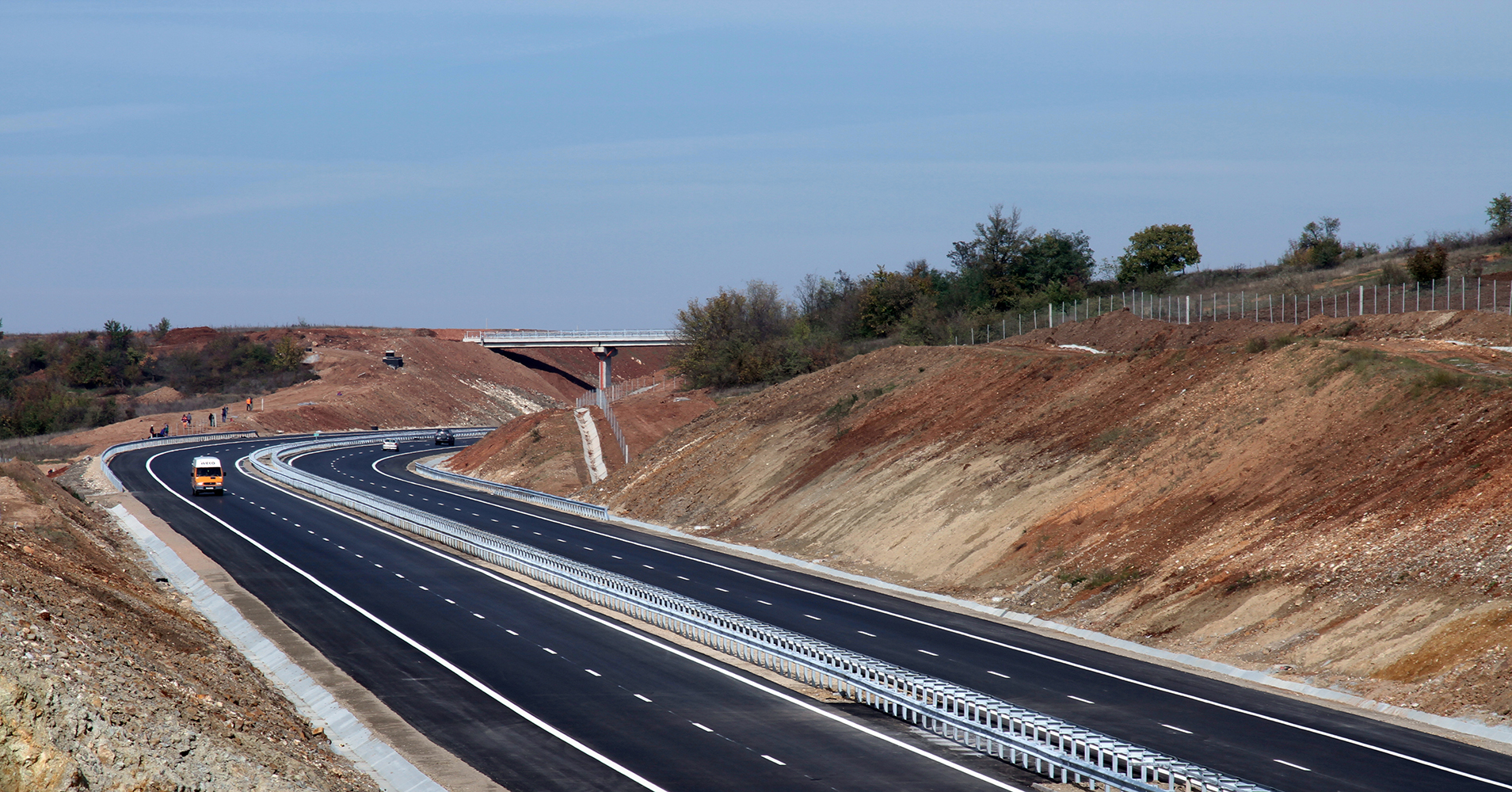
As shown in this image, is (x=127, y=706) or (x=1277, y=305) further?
(x=1277, y=305)

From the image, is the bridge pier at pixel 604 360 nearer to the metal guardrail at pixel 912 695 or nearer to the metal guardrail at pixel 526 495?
the metal guardrail at pixel 526 495

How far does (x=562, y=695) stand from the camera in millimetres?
22484

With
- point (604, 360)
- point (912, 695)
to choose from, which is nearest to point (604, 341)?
point (604, 360)

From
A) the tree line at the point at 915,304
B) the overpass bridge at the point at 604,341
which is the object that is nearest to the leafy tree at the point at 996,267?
the tree line at the point at 915,304

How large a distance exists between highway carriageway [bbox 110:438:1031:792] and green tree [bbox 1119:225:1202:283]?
77250 mm

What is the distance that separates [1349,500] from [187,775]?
2638 centimetres

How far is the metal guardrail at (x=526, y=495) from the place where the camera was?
58.9 m

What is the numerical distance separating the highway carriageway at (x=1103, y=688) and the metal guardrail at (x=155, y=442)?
136 ft

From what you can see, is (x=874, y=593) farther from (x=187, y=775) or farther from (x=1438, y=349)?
(x=187, y=775)

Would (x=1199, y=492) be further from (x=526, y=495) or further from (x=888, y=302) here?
(x=888, y=302)

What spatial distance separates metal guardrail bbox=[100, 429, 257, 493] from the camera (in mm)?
72812

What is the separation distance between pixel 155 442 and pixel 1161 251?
83261 mm

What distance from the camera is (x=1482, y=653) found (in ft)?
71.1

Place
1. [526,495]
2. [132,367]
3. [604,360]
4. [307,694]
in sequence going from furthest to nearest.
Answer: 1. [132,367]
2. [604,360]
3. [526,495]
4. [307,694]
